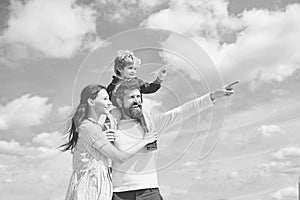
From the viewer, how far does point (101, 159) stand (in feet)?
10.6

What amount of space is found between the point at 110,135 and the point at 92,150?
204 millimetres

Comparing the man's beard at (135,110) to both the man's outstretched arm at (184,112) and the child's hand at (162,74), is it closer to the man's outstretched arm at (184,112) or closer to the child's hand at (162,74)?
the man's outstretched arm at (184,112)

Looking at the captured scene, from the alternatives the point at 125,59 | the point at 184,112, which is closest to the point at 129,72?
the point at 125,59

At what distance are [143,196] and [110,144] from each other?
45 centimetres

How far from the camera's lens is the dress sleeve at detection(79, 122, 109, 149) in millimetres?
3125

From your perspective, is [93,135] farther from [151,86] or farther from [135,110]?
[151,86]

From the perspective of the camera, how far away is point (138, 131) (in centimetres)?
324

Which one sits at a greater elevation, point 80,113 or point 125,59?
point 125,59

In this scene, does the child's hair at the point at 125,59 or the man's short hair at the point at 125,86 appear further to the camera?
the child's hair at the point at 125,59

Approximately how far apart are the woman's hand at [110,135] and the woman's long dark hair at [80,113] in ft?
1.01

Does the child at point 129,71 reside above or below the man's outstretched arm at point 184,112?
above

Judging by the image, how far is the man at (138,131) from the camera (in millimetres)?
3131

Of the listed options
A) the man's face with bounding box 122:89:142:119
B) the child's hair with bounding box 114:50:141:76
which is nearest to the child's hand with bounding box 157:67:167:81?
the child's hair with bounding box 114:50:141:76

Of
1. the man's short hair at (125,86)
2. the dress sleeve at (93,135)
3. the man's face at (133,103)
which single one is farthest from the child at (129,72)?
the dress sleeve at (93,135)
